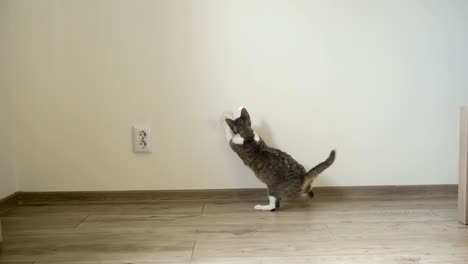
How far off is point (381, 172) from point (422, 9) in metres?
0.69

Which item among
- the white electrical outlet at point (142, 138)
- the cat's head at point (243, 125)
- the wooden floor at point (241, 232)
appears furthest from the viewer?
the white electrical outlet at point (142, 138)

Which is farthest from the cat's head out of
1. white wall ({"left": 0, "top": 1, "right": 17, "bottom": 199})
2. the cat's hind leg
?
white wall ({"left": 0, "top": 1, "right": 17, "bottom": 199})

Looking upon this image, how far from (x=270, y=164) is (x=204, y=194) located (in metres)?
0.33

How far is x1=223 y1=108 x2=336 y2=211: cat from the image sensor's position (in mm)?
1454

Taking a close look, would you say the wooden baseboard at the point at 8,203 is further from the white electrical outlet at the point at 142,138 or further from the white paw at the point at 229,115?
the white paw at the point at 229,115

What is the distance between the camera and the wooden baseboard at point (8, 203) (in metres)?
1.46

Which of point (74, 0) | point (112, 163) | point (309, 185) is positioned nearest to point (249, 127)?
Result: point (309, 185)

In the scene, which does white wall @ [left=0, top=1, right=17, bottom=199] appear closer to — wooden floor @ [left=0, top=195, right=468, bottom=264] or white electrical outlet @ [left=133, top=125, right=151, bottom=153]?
wooden floor @ [left=0, top=195, right=468, bottom=264]

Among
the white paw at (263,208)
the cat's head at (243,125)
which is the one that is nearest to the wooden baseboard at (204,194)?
the white paw at (263,208)

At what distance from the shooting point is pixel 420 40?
1574mm

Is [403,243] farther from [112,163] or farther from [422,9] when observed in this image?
[112,163]

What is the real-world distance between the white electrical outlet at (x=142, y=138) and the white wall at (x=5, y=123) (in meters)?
0.49

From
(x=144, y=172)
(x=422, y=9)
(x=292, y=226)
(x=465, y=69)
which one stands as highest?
(x=422, y=9)

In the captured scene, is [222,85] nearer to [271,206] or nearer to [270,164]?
[270,164]
